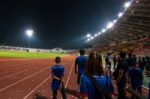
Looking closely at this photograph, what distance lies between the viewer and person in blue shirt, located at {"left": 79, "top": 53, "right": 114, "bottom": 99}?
402cm

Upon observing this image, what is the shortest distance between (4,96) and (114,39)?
70.5 meters

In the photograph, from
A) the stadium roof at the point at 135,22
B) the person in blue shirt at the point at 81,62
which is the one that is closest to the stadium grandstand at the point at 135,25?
the stadium roof at the point at 135,22

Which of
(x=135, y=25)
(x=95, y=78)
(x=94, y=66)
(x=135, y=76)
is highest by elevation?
(x=135, y=25)

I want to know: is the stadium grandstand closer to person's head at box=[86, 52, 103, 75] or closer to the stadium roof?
the stadium roof

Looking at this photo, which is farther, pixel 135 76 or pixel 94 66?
pixel 135 76

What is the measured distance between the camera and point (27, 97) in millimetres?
12016

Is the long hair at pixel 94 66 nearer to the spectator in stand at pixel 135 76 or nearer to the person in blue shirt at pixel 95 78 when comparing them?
the person in blue shirt at pixel 95 78

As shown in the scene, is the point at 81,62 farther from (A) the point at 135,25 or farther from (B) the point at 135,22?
(A) the point at 135,25

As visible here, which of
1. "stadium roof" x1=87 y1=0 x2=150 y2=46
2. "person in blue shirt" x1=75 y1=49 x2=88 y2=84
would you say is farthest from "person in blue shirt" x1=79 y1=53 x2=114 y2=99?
"stadium roof" x1=87 y1=0 x2=150 y2=46

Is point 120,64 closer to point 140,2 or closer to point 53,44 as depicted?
point 140,2

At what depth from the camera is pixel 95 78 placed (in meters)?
4.07

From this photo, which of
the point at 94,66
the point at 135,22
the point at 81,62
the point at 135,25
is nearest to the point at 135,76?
the point at 81,62

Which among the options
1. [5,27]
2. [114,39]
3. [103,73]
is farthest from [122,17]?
[5,27]

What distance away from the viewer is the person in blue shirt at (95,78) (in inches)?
158
